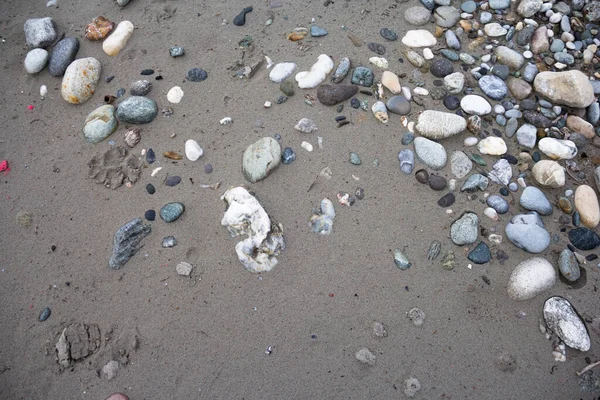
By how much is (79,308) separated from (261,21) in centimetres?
219

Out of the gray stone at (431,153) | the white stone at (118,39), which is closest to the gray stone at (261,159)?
the gray stone at (431,153)

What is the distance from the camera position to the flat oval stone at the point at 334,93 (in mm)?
2570

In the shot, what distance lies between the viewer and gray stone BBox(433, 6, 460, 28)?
9.75ft

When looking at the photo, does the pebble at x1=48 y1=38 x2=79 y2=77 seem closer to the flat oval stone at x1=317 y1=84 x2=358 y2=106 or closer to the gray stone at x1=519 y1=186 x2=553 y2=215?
the flat oval stone at x1=317 y1=84 x2=358 y2=106

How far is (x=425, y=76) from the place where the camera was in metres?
2.76

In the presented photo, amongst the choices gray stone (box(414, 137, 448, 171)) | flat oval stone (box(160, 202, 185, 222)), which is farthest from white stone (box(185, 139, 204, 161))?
gray stone (box(414, 137, 448, 171))

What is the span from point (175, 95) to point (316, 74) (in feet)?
3.03

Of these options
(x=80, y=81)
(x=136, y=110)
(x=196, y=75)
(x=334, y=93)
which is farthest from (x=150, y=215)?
(x=334, y=93)

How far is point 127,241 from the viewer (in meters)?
2.27

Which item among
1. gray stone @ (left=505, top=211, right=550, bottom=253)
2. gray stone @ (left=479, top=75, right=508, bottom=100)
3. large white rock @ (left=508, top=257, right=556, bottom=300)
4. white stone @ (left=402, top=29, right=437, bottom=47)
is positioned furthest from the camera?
white stone @ (left=402, top=29, right=437, bottom=47)

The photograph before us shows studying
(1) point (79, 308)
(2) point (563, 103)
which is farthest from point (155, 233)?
(2) point (563, 103)

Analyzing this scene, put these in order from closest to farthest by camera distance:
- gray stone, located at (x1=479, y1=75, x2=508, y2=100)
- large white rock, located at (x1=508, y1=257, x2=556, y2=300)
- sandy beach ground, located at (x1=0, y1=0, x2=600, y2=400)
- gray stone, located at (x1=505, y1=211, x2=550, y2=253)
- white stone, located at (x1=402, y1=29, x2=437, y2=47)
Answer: sandy beach ground, located at (x1=0, y1=0, x2=600, y2=400) → large white rock, located at (x1=508, y1=257, x2=556, y2=300) → gray stone, located at (x1=505, y1=211, x2=550, y2=253) → gray stone, located at (x1=479, y1=75, x2=508, y2=100) → white stone, located at (x1=402, y1=29, x2=437, y2=47)

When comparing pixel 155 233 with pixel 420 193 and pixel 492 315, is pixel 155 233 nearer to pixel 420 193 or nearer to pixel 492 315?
pixel 420 193

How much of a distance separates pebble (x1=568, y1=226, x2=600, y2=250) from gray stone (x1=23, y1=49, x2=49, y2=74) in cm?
354
